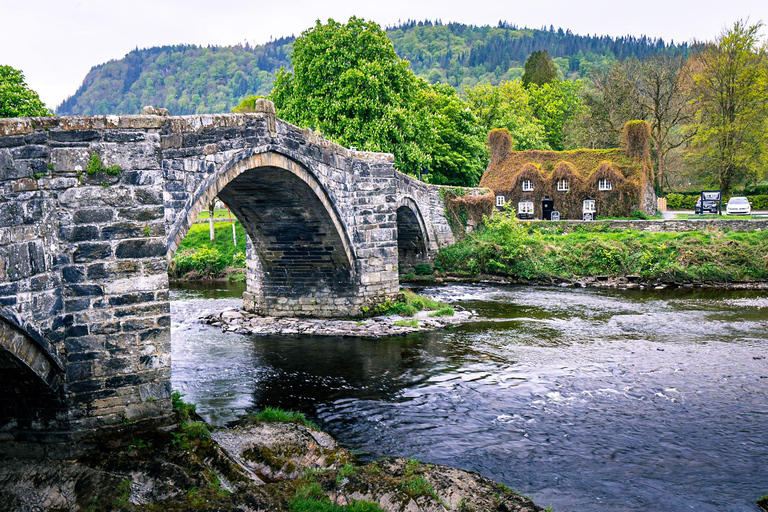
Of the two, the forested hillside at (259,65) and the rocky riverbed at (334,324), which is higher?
the forested hillside at (259,65)

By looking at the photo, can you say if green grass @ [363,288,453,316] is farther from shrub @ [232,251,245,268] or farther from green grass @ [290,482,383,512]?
shrub @ [232,251,245,268]

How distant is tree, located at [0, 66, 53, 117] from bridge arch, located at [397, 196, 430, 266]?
16235 millimetres

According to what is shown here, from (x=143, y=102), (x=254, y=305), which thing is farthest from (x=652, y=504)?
(x=143, y=102)

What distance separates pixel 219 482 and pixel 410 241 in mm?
22229

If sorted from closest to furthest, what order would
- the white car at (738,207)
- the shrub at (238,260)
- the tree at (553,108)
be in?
the shrub at (238,260)
the white car at (738,207)
the tree at (553,108)

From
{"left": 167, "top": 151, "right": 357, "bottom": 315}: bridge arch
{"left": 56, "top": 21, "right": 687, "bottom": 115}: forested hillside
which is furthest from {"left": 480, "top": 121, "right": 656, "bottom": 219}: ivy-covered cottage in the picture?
{"left": 56, "top": 21, "right": 687, "bottom": 115}: forested hillside

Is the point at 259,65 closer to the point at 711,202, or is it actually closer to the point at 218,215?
the point at 218,215

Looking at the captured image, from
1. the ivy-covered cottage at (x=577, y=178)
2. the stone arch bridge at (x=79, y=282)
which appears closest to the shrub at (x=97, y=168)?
the stone arch bridge at (x=79, y=282)

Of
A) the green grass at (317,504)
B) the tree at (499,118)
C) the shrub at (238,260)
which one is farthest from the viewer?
the tree at (499,118)

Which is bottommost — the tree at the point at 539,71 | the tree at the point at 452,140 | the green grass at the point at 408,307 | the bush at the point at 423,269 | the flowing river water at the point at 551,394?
the flowing river water at the point at 551,394

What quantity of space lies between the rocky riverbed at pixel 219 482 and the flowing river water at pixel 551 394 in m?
1.08

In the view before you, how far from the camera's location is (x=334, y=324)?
57.3 feet

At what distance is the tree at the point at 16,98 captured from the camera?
25594 millimetres

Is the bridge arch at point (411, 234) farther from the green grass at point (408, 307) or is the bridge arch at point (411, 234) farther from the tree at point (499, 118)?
the tree at point (499, 118)
